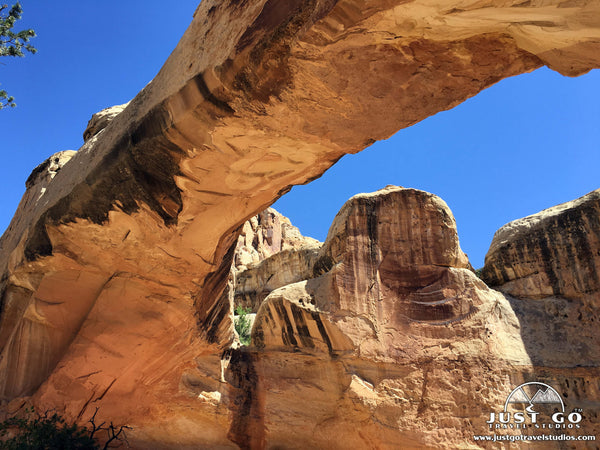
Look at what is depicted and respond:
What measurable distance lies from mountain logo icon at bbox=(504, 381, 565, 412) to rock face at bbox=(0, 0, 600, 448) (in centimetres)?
40

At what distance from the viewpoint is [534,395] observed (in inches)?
372

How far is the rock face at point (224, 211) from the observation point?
315 centimetres

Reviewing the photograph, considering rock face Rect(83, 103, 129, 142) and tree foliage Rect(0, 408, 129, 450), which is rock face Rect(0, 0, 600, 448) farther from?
tree foliage Rect(0, 408, 129, 450)

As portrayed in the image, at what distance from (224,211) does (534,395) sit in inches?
318

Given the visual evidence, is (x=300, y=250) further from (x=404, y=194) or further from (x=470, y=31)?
(x=470, y=31)

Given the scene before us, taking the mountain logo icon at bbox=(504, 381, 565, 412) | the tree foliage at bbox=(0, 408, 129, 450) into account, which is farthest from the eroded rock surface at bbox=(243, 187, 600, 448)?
the tree foliage at bbox=(0, 408, 129, 450)

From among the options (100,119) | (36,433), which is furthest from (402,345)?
(100,119)

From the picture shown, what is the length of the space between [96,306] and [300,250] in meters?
15.5

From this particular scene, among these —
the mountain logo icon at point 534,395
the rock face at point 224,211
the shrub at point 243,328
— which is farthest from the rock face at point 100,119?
the mountain logo icon at point 534,395

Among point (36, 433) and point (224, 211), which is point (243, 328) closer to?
point (36, 433)

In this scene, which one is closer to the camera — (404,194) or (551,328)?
(551,328)

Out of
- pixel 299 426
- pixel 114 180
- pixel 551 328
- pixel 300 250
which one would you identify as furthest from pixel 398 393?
pixel 300 250

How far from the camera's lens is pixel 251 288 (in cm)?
2277

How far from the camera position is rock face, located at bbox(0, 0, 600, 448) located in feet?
10.3
